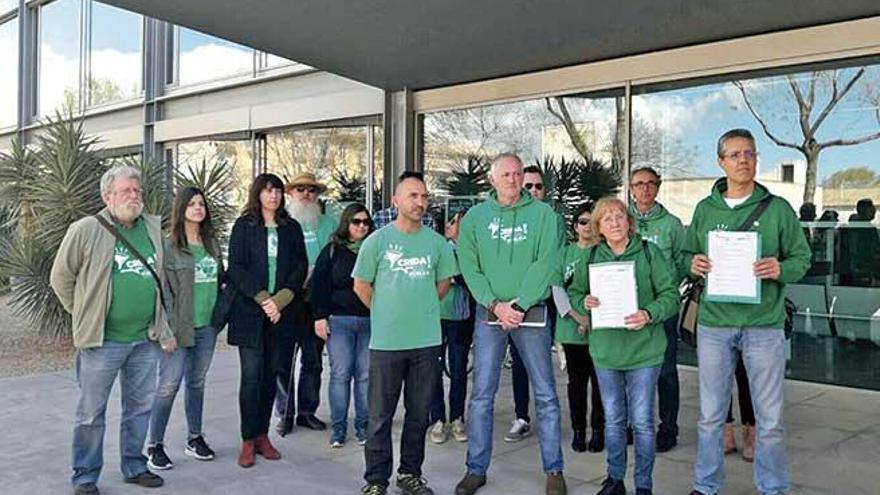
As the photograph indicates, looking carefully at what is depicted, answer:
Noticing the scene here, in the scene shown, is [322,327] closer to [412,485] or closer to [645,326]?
[412,485]

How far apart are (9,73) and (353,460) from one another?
2114 cm

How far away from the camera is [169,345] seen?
4371mm

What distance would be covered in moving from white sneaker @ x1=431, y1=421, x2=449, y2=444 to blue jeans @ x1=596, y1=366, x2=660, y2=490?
1536mm

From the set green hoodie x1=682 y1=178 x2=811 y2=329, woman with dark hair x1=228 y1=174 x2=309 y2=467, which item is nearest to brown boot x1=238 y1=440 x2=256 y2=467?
woman with dark hair x1=228 y1=174 x2=309 y2=467

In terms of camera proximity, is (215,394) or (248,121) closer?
(215,394)

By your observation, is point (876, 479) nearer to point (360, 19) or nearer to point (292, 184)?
point (292, 184)

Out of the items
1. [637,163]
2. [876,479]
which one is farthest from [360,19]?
[876,479]

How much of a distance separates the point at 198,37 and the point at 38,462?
10.5 m

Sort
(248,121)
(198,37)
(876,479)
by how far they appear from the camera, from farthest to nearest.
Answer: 1. (198,37)
2. (248,121)
3. (876,479)

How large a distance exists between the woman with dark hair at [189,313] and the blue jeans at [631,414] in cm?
252

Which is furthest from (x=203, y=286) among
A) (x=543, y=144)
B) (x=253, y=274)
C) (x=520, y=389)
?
(x=543, y=144)

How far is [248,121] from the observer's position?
12078 millimetres

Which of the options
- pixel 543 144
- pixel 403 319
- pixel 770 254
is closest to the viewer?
pixel 770 254

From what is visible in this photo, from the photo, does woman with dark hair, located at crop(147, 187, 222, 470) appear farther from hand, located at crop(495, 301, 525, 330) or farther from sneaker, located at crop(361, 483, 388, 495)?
hand, located at crop(495, 301, 525, 330)
